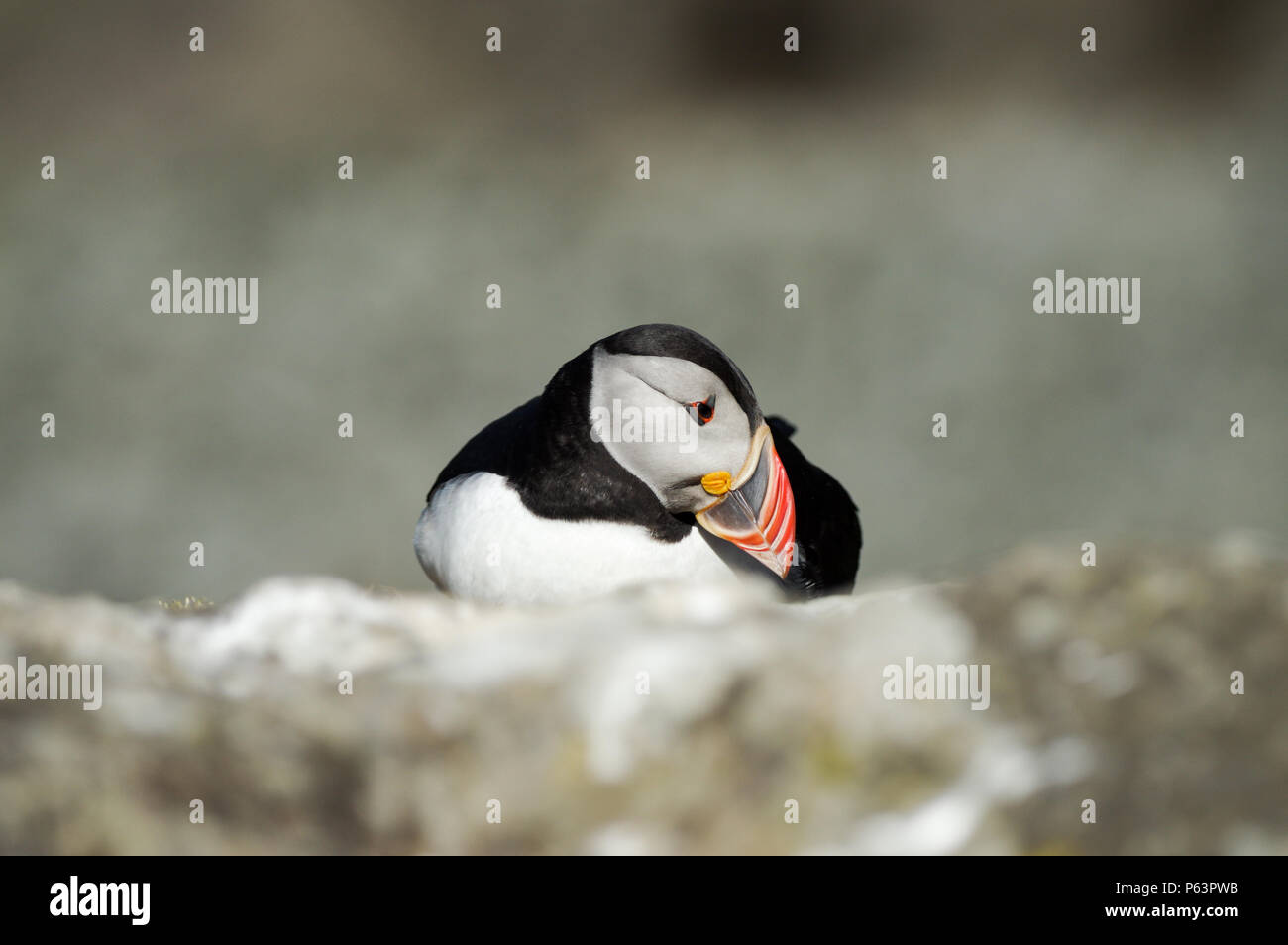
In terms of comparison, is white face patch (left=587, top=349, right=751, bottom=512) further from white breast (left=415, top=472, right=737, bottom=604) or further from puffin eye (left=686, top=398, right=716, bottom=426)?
white breast (left=415, top=472, right=737, bottom=604)

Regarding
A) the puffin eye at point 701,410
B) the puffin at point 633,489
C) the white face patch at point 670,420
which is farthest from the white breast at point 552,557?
the puffin eye at point 701,410

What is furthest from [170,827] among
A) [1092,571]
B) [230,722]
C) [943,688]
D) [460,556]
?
[460,556]

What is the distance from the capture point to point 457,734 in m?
1.27

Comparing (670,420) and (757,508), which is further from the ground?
(670,420)

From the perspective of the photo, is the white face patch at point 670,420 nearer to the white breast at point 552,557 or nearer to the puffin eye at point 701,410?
the puffin eye at point 701,410

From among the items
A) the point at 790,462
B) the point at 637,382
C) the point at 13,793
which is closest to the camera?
the point at 13,793

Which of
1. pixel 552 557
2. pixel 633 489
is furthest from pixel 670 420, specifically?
pixel 552 557

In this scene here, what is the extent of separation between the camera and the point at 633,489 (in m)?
2.39

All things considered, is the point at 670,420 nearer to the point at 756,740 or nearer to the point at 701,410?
the point at 701,410

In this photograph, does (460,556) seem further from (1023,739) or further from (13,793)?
(1023,739)

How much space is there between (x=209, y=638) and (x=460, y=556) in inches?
39.2

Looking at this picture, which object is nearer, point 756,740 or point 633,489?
point 756,740

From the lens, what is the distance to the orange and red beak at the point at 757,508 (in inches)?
92.4

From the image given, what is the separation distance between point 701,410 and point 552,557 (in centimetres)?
42
